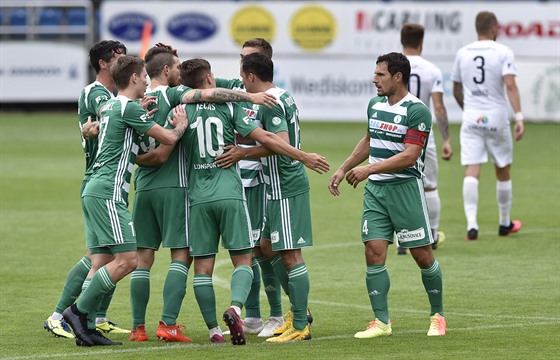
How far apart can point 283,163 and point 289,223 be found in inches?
19.0

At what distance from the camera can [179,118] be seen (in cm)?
890

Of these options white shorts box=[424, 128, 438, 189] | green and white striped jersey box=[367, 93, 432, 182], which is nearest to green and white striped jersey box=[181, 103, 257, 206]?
green and white striped jersey box=[367, 93, 432, 182]

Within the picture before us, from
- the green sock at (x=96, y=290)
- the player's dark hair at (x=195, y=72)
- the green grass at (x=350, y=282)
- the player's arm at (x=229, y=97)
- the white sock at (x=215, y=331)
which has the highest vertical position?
the player's dark hair at (x=195, y=72)

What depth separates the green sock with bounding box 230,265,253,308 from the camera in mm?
8695

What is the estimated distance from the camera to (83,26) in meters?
38.7

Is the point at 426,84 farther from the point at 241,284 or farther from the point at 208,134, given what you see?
the point at 241,284

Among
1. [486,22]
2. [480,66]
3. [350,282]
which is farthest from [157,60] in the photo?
[480,66]

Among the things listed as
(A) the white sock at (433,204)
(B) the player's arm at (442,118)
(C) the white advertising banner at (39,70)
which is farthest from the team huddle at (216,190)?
(C) the white advertising banner at (39,70)

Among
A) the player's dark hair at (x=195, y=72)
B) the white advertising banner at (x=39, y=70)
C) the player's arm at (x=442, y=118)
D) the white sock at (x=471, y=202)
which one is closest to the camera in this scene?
the player's dark hair at (x=195, y=72)

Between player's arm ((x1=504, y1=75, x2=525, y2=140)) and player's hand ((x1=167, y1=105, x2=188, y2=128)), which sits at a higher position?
player's hand ((x1=167, y1=105, x2=188, y2=128))

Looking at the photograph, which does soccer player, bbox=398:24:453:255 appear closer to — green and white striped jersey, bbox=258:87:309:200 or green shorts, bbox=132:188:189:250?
green and white striped jersey, bbox=258:87:309:200

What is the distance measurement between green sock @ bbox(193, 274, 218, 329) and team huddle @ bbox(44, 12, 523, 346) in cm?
1

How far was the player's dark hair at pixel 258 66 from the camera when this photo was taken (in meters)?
9.11

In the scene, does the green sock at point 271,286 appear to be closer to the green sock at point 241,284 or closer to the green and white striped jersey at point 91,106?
the green sock at point 241,284
